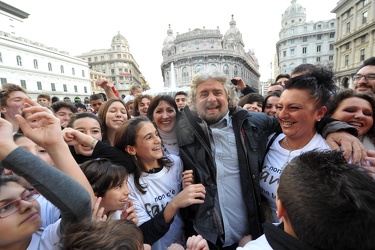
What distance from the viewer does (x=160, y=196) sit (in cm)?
198

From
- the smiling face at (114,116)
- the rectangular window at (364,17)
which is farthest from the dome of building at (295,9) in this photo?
the smiling face at (114,116)

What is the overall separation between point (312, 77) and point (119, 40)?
7554 centimetres

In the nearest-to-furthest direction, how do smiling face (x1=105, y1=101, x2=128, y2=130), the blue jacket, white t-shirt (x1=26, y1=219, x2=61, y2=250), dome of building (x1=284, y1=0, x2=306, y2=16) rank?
white t-shirt (x1=26, y1=219, x2=61, y2=250), the blue jacket, smiling face (x1=105, y1=101, x2=128, y2=130), dome of building (x1=284, y1=0, x2=306, y2=16)

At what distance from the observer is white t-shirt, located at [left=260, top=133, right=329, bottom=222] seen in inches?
72.1

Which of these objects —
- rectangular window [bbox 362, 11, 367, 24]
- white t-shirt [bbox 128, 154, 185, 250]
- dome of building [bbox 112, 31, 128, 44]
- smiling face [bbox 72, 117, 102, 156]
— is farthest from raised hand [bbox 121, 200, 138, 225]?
dome of building [bbox 112, 31, 128, 44]

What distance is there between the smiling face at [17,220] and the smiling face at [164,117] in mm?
1730

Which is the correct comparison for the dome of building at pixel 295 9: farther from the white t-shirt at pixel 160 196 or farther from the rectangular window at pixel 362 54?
the white t-shirt at pixel 160 196

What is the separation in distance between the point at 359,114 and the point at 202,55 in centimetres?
5555

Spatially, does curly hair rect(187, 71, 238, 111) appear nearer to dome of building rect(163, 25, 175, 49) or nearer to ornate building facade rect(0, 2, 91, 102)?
ornate building facade rect(0, 2, 91, 102)

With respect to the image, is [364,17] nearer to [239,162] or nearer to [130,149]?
[239,162]

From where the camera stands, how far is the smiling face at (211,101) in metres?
2.28

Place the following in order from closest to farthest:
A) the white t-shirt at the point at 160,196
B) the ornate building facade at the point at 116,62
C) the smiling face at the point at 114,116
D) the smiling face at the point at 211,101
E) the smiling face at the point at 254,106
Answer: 1. the white t-shirt at the point at 160,196
2. the smiling face at the point at 211,101
3. the smiling face at the point at 114,116
4. the smiling face at the point at 254,106
5. the ornate building facade at the point at 116,62

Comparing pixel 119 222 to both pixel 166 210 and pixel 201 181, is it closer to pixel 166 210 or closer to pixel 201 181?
pixel 166 210

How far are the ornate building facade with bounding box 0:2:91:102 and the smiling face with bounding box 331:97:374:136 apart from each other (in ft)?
93.5
